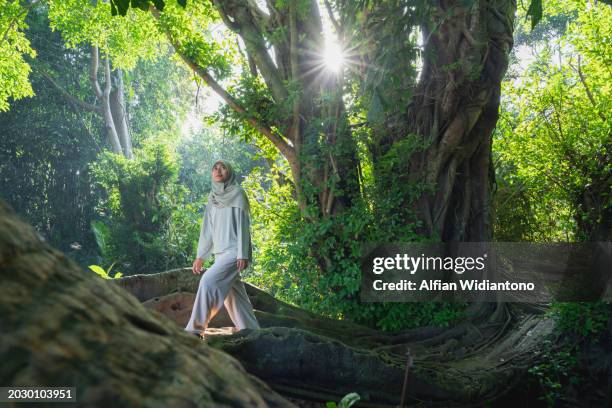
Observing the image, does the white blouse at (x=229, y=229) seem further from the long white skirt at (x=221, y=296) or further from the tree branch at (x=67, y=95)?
the tree branch at (x=67, y=95)

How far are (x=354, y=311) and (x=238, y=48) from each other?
4.26m

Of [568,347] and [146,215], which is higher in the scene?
[146,215]

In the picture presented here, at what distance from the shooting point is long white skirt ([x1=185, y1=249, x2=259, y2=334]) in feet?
19.1

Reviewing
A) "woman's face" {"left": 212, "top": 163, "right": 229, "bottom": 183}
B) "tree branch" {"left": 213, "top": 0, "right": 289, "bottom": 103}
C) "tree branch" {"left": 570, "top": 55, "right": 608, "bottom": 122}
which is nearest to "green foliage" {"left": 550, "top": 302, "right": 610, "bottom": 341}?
"tree branch" {"left": 570, "top": 55, "right": 608, "bottom": 122}

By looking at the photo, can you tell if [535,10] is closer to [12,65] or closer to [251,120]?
[251,120]

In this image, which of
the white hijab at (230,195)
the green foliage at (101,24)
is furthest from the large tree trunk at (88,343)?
the green foliage at (101,24)

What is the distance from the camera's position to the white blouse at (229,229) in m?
6.07

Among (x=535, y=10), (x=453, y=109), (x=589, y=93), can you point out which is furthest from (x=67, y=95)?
(x=535, y=10)

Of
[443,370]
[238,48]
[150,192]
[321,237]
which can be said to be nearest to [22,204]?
[150,192]

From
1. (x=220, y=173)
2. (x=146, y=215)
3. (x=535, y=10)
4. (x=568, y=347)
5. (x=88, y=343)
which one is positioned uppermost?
(x=146, y=215)

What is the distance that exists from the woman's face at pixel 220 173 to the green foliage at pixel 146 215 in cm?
850

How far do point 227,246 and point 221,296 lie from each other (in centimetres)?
51

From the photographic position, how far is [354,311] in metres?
8.23

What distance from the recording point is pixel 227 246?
6.10m
